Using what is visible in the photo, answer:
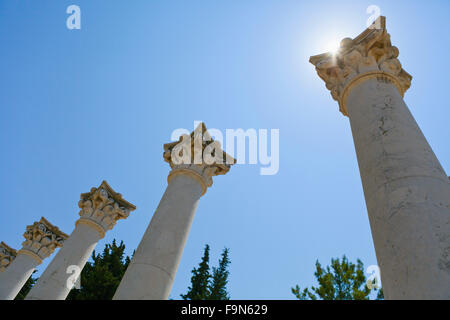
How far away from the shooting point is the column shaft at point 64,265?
2222 cm

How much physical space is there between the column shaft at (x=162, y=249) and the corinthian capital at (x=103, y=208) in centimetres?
1236

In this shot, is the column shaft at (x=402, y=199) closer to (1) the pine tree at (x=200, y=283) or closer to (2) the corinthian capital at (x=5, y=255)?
(2) the corinthian capital at (x=5, y=255)

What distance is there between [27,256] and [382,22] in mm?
39660

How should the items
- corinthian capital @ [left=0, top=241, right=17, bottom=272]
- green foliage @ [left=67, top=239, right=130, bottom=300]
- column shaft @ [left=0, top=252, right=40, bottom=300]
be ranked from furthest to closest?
green foliage @ [left=67, top=239, right=130, bottom=300]
corinthian capital @ [left=0, top=241, right=17, bottom=272]
column shaft @ [left=0, top=252, right=40, bottom=300]

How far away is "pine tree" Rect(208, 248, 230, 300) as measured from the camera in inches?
3524

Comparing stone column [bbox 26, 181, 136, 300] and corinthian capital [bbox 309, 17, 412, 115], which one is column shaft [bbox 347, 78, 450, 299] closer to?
corinthian capital [bbox 309, 17, 412, 115]

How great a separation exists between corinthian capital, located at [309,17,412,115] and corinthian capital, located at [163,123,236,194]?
859cm

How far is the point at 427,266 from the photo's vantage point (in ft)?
21.8

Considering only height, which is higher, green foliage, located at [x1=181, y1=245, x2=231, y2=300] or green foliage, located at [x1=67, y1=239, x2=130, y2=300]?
green foliage, located at [x1=181, y1=245, x2=231, y2=300]

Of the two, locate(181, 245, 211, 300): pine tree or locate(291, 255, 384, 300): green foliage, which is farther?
locate(181, 245, 211, 300): pine tree

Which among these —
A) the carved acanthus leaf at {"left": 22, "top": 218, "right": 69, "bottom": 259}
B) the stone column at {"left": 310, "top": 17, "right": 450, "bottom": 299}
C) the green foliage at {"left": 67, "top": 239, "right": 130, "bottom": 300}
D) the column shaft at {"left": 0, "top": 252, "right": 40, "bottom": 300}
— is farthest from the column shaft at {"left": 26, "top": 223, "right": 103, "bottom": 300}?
the green foliage at {"left": 67, "top": 239, "right": 130, "bottom": 300}
